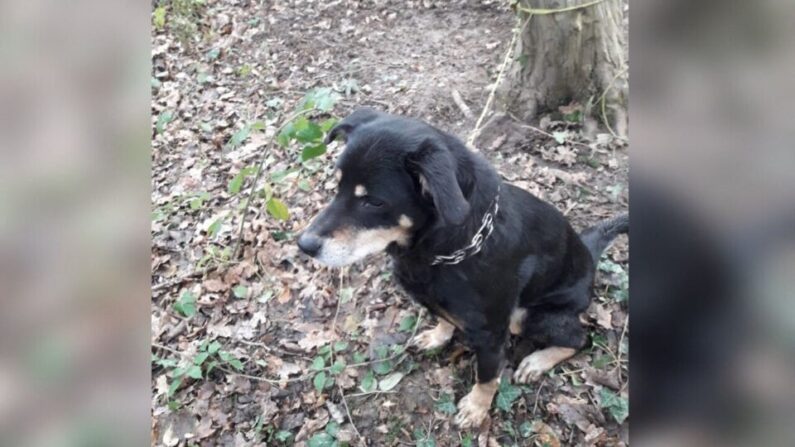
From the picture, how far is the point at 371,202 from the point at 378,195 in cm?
5

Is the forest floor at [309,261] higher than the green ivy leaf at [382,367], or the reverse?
the forest floor at [309,261]

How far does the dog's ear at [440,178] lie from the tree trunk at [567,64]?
1.29m

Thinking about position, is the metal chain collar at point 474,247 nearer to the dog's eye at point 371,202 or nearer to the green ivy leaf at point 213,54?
the dog's eye at point 371,202

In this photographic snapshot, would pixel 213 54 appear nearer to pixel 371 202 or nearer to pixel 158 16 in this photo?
→ pixel 158 16

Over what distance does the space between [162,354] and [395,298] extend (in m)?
1.26

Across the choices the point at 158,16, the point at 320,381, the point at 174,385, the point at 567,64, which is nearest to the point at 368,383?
the point at 320,381

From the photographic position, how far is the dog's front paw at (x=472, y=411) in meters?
2.52

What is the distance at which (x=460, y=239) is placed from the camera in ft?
7.37

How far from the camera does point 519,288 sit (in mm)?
2541

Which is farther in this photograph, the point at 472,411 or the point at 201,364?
the point at 201,364

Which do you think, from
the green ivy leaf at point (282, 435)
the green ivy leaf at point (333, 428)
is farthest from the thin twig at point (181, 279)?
the green ivy leaf at point (333, 428)
